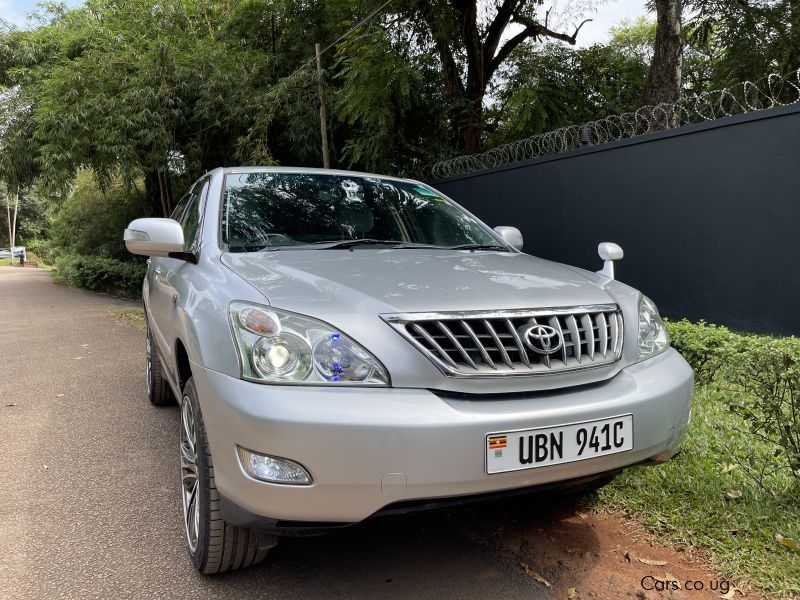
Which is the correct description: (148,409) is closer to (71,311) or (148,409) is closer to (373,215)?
(373,215)

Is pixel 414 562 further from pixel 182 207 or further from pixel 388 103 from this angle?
pixel 388 103

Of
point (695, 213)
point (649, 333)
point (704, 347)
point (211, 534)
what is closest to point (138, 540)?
point (211, 534)

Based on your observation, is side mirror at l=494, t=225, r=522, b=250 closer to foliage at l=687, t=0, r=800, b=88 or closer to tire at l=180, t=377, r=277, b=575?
tire at l=180, t=377, r=277, b=575

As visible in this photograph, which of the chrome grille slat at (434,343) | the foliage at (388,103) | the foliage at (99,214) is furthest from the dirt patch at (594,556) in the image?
the foliage at (99,214)

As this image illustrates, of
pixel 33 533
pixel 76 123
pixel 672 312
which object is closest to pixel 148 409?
pixel 33 533

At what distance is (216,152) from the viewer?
12227 mm

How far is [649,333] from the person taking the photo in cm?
237

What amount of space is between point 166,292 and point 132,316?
766 centimetres

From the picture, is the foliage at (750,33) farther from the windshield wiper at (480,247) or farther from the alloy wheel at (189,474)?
the alloy wheel at (189,474)

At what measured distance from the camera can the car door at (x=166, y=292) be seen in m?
3.00

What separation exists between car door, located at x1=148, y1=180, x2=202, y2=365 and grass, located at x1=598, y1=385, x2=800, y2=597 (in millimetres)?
2203

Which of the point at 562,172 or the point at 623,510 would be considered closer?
the point at 623,510

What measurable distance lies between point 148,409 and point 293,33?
8939 mm

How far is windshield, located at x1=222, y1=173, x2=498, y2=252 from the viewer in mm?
Answer: 2887
